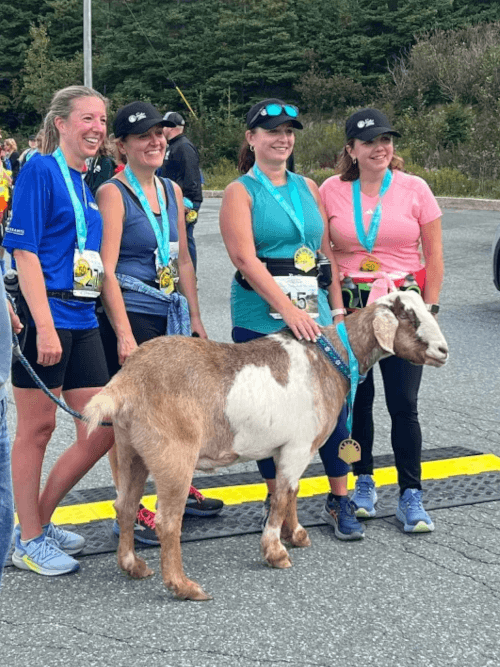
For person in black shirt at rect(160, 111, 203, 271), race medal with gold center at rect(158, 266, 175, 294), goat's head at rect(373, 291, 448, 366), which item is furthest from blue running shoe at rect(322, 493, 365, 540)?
person in black shirt at rect(160, 111, 203, 271)

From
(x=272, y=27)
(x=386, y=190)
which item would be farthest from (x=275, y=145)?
(x=272, y=27)

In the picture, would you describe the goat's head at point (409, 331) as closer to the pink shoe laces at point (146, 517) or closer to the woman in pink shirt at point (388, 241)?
the woman in pink shirt at point (388, 241)

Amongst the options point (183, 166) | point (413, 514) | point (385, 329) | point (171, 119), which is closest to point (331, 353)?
point (385, 329)

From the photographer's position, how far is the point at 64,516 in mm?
Answer: 5012

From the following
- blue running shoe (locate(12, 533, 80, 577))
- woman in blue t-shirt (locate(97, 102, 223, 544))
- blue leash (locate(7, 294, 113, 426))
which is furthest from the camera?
woman in blue t-shirt (locate(97, 102, 223, 544))

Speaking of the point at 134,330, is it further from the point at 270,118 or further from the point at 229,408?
the point at 270,118

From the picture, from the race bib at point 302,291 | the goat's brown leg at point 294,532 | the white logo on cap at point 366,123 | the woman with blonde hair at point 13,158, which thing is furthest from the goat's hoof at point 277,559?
the woman with blonde hair at point 13,158

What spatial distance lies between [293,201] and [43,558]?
205cm

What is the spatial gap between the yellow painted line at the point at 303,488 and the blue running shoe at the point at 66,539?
0.36 metres

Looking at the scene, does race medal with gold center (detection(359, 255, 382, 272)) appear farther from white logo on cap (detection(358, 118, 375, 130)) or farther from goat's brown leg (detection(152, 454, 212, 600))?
goat's brown leg (detection(152, 454, 212, 600))

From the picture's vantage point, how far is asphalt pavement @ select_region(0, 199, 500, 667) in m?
3.56

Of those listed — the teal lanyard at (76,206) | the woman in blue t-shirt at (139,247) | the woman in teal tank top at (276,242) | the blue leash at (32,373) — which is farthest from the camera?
the woman in teal tank top at (276,242)

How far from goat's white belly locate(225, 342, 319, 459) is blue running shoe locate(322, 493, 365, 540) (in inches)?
20.8

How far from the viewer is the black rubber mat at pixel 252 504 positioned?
478 cm
